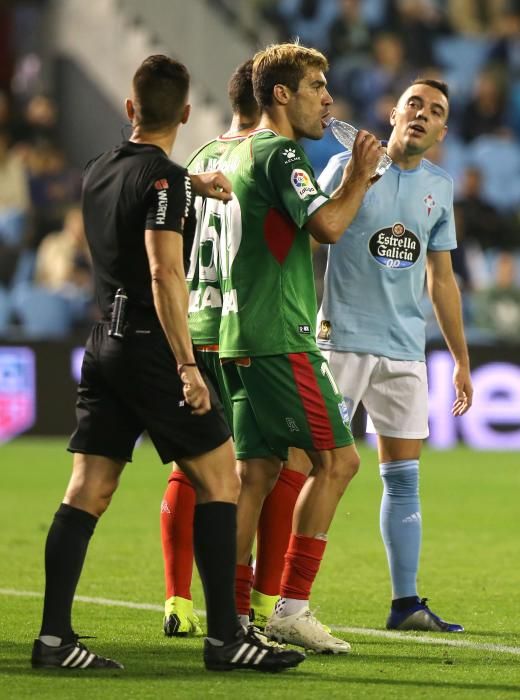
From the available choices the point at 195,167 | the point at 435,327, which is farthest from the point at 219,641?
the point at 435,327

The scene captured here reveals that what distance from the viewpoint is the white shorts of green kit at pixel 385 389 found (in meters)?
6.69

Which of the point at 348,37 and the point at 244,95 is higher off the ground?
the point at 348,37

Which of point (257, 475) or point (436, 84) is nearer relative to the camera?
point (257, 475)

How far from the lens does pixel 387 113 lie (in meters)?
18.4

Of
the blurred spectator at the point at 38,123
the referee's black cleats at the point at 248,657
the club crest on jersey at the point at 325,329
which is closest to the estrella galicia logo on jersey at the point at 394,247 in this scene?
the club crest on jersey at the point at 325,329

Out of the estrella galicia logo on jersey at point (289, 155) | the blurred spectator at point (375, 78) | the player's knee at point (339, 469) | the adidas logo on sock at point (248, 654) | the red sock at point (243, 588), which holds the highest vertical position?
the blurred spectator at point (375, 78)

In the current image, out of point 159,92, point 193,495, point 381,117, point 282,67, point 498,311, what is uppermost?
point 381,117

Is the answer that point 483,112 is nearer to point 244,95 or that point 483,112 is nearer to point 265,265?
point 244,95

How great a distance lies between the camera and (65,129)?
20625mm

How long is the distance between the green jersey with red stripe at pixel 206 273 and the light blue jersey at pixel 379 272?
0.52m

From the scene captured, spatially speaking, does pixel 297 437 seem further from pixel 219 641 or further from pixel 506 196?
pixel 506 196

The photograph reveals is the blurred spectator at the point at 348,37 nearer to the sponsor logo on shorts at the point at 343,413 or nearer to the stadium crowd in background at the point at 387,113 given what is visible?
the stadium crowd in background at the point at 387,113

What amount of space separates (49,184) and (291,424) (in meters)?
12.9

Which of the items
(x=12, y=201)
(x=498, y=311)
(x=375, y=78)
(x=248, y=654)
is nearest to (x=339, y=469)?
(x=248, y=654)
